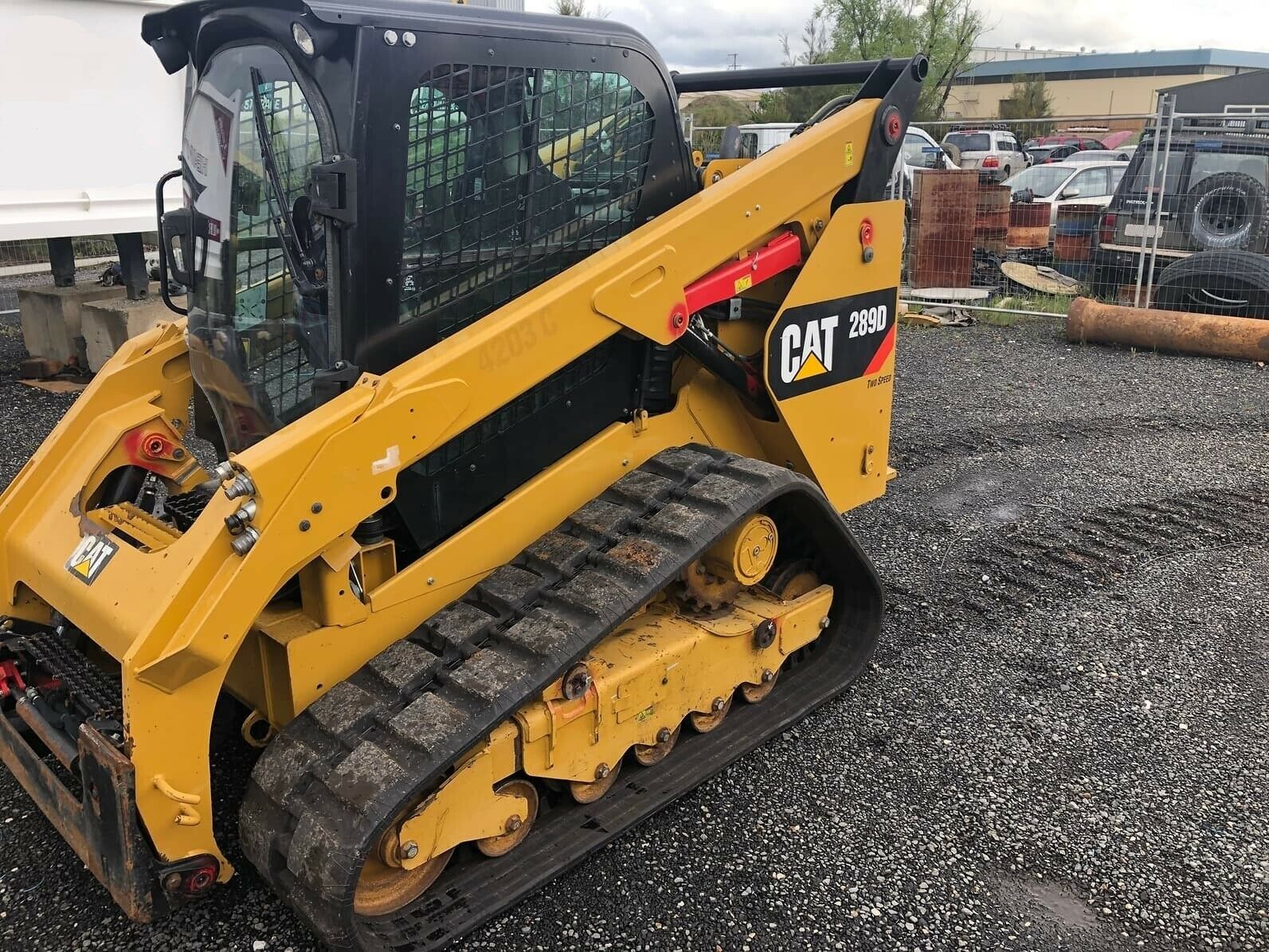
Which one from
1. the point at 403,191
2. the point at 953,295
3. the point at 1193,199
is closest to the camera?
the point at 403,191

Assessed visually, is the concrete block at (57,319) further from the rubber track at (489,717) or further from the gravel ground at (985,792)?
the rubber track at (489,717)

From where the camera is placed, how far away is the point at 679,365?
3750 millimetres

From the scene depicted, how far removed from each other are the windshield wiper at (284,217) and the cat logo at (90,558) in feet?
3.11

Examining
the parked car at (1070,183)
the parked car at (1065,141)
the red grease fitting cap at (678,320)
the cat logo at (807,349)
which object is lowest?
the cat logo at (807,349)

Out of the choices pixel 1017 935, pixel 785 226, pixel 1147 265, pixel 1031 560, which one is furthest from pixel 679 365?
pixel 1147 265

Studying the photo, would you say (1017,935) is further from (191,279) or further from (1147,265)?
(1147,265)

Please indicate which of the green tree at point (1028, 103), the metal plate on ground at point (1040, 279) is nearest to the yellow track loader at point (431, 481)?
the metal plate on ground at point (1040, 279)

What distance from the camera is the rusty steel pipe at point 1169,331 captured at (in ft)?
29.7

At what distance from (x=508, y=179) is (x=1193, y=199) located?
31.4 ft

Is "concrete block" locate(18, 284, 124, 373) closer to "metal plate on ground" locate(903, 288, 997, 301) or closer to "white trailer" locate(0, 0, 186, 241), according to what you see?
"white trailer" locate(0, 0, 186, 241)

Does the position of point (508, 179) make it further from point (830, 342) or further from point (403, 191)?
point (830, 342)

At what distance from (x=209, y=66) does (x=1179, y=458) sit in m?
6.06

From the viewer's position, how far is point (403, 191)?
9.29ft

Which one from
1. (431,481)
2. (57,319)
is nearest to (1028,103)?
(57,319)
